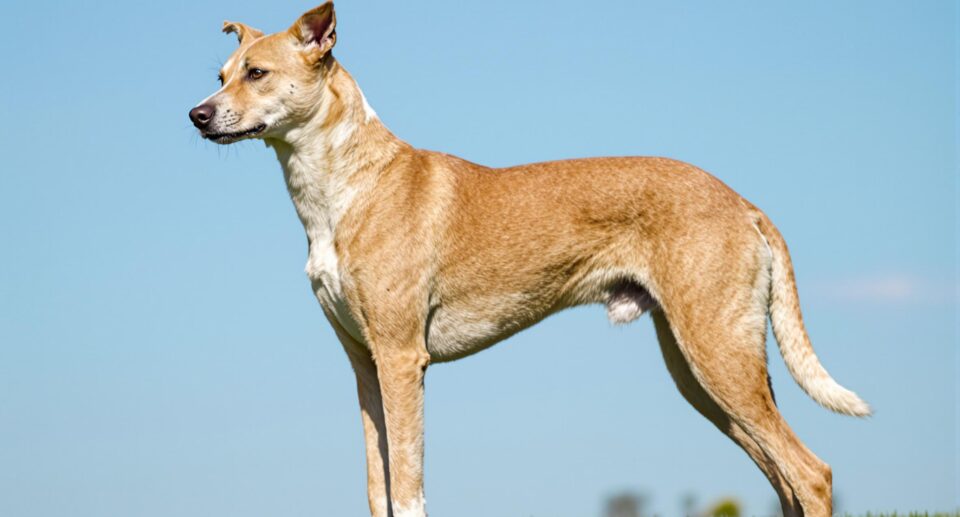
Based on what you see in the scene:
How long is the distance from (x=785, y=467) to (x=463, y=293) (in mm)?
2435

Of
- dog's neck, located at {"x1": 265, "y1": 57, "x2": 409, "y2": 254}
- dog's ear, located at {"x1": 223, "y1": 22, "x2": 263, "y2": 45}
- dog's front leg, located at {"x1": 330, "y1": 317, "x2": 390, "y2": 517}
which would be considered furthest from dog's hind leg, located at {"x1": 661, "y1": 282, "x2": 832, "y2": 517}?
dog's ear, located at {"x1": 223, "y1": 22, "x2": 263, "y2": 45}

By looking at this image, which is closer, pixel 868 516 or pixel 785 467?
pixel 785 467

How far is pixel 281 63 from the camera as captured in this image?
25.5ft

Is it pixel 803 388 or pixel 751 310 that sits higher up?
pixel 751 310

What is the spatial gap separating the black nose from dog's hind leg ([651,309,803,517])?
132 inches

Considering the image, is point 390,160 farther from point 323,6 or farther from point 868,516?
point 868,516

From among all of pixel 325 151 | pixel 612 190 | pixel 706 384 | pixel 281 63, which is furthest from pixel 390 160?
pixel 706 384

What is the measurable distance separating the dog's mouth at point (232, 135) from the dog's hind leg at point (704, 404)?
9.97 ft

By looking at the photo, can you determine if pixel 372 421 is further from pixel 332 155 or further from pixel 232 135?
pixel 232 135

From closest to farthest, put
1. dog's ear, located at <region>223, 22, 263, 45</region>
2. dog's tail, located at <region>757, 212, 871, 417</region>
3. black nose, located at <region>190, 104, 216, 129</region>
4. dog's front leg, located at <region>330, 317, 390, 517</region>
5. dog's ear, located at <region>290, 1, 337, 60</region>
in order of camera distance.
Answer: black nose, located at <region>190, 104, 216, 129</region>
dog's ear, located at <region>290, 1, 337, 60</region>
dog's tail, located at <region>757, 212, 871, 417</region>
dog's front leg, located at <region>330, 317, 390, 517</region>
dog's ear, located at <region>223, 22, 263, 45</region>

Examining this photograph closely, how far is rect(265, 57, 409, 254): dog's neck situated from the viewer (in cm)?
788

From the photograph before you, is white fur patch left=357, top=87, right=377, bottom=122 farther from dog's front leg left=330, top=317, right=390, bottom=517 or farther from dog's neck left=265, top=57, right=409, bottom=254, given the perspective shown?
dog's front leg left=330, top=317, right=390, bottom=517

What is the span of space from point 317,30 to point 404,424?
2692 millimetres

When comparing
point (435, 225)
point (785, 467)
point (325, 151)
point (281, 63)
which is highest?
point (281, 63)
